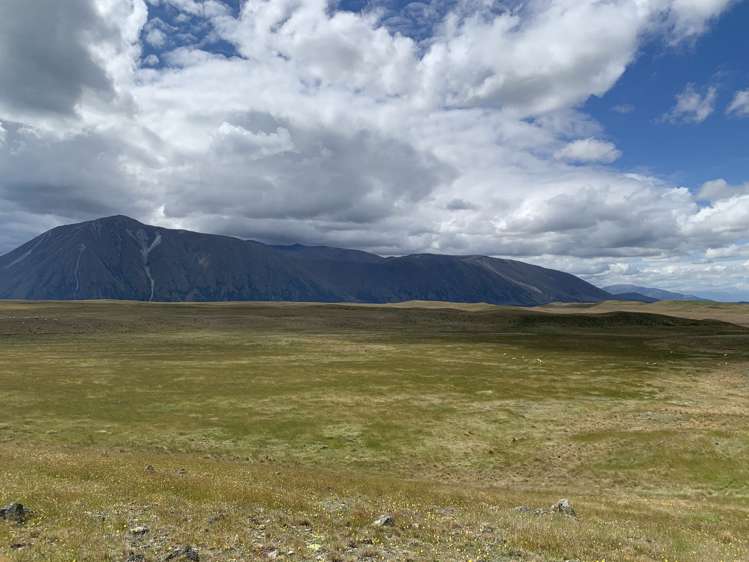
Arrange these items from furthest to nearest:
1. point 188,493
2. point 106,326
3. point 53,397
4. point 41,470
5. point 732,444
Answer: point 106,326 → point 53,397 → point 732,444 → point 41,470 → point 188,493

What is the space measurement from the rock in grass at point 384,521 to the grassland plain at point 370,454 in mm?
355

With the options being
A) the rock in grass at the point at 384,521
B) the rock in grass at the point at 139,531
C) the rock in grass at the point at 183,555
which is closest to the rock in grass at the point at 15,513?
the rock in grass at the point at 139,531

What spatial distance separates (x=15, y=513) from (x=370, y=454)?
2582cm

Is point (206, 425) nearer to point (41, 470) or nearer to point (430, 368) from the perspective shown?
point (41, 470)

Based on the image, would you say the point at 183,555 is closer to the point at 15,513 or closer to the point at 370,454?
the point at 15,513

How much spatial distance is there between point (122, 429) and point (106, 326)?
112582 mm

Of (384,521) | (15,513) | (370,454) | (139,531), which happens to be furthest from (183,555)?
(370,454)

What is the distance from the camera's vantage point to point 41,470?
25.7 metres

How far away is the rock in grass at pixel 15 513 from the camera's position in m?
17.0

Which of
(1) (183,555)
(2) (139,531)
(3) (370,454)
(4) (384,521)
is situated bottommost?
(3) (370,454)

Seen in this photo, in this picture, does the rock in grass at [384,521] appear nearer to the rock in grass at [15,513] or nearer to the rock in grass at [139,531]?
the rock in grass at [139,531]

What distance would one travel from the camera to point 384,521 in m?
19.6

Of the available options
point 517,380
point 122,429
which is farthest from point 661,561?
point 517,380

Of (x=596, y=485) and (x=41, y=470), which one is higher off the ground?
(x=41, y=470)
